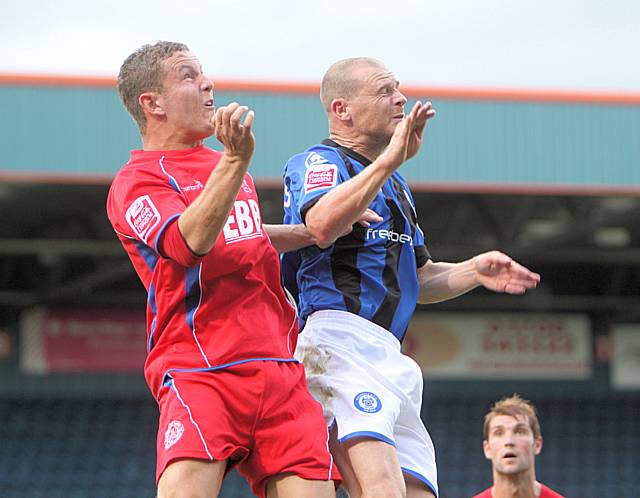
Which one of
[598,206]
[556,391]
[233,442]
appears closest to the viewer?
[233,442]

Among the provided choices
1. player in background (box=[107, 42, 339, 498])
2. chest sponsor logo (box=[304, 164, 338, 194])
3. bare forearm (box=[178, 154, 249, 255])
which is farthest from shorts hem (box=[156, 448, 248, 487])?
chest sponsor logo (box=[304, 164, 338, 194])

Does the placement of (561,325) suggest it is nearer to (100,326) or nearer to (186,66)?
(100,326)

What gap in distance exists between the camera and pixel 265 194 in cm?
1394

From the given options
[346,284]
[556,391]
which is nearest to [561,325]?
[556,391]

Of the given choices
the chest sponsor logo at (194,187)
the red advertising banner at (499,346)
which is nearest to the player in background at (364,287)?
the chest sponsor logo at (194,187)

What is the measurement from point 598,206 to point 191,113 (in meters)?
11.9

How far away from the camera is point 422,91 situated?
40.8 feet

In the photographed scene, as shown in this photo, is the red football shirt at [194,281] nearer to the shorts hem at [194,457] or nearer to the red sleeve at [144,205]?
the red sleeve at [144,205]

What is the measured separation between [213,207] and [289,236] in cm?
70

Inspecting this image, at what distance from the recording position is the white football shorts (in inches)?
163

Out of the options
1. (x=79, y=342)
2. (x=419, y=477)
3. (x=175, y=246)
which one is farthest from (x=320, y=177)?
(x=79, y=342)

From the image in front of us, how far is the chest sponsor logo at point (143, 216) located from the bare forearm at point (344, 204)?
61 cm

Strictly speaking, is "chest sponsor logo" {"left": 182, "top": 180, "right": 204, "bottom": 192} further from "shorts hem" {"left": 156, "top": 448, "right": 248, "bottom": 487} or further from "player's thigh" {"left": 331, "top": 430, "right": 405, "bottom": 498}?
"player's thigh" {"left": 331, "top": 430, "right": 405, "bottom": 498}

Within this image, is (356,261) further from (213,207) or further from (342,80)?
(213,207)
